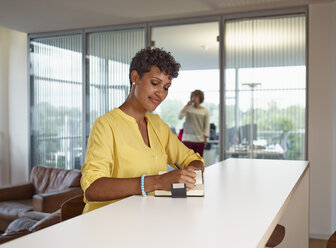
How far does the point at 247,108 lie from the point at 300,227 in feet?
7.37

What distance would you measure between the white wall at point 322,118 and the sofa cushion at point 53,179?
276 cm

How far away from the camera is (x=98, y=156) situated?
155cm

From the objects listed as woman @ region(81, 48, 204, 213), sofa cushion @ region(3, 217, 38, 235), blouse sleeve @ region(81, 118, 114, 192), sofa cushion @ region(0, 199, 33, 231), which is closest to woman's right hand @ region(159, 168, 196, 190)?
woman @ region(81, 48, 204, 213)

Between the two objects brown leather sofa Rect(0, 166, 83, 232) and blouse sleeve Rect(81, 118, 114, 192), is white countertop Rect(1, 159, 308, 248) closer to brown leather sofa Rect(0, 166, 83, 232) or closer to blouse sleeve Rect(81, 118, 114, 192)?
blouse sleeve Rect(81, 118, 114, 192)

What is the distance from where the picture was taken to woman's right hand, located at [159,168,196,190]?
1466 mm

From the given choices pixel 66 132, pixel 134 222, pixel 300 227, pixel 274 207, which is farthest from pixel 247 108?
pixel 134 222

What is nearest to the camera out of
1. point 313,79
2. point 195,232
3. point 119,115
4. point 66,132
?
point 195,232

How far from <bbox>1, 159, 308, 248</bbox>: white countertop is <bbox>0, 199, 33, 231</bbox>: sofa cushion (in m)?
3.05

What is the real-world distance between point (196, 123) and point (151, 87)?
3089 mm

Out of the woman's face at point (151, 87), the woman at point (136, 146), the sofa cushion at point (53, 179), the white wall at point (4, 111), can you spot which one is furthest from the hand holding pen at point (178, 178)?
the white wall at point (4, 111)

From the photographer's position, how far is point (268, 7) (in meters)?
4.40

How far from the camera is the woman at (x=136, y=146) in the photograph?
4.88 feet

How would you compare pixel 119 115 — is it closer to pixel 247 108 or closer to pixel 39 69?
pixel 247 108

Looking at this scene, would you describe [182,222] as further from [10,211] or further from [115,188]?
[10,211]
